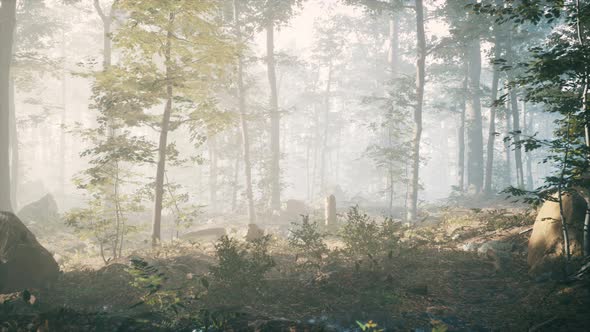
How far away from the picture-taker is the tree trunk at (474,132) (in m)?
26.9

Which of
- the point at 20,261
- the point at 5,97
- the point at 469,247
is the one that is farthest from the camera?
the point at 5,97

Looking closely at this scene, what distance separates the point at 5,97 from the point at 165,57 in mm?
8982

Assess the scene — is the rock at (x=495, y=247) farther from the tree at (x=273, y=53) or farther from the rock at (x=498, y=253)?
the tree at (x=273, y=53)

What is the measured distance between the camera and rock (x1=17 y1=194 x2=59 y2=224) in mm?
18266

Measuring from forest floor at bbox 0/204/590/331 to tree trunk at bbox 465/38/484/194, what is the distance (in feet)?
63.6

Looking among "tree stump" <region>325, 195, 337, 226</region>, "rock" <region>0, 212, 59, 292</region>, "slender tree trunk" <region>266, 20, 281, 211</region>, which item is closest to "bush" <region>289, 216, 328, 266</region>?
"rock" <region>0, 212, 59, 292</region>

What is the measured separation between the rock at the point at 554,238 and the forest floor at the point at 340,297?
31 centimetres

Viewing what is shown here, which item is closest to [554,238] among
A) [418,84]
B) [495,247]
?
[495,247]

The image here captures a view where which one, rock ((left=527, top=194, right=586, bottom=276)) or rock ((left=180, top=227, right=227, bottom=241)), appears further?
rock ((left=180, top=227, right=227, bottom=241))

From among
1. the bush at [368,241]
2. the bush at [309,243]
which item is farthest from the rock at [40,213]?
the bush at [368,241]

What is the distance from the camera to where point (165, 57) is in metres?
9.06

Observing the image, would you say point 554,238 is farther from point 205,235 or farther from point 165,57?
point 205,235

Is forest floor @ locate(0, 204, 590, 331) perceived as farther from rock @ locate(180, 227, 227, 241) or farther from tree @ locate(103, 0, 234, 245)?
rock @ locate(180, 227, 227, 241)

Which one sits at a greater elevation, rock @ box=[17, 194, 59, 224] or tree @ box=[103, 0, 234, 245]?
tree @ box=[103, 0, 234, 245]
